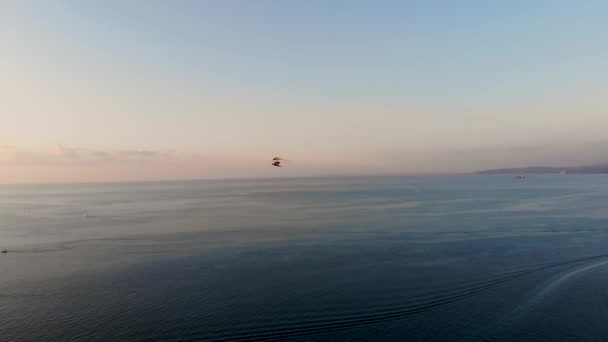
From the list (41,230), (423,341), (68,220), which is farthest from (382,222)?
(68,220)

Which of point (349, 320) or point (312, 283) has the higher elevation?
point (312, 283)

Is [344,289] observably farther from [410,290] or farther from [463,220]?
[463,220]

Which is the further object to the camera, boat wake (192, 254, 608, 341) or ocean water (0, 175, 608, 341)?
ocean water (0, 175, 608, 341)

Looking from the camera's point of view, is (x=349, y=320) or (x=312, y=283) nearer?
(x=349, y=320)

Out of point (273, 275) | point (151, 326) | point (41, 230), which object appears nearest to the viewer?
point (151, 326)

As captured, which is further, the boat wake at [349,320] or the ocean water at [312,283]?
the ocean water at [312,283]

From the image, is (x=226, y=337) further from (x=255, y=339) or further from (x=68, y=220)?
(x=68, y=220)

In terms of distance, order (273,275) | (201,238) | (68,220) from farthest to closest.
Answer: (68,220), (201,238), (273,275)

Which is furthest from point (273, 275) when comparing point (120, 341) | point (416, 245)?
point (416, 245)

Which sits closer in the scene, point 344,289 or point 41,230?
point 344,289
